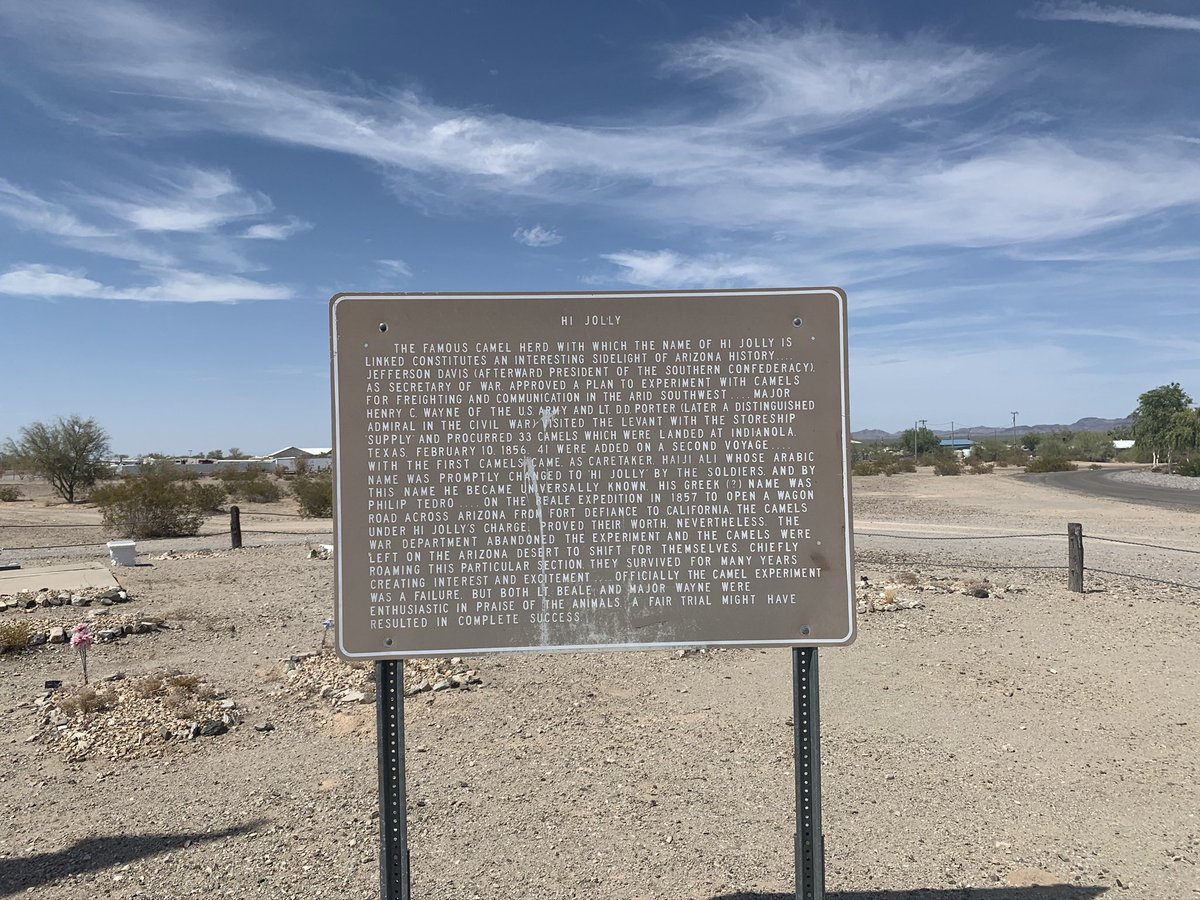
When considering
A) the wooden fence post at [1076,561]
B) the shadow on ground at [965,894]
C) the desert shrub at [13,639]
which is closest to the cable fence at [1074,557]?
the wooden fence post at [1076,561]

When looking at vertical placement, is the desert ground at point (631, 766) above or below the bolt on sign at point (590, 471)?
below

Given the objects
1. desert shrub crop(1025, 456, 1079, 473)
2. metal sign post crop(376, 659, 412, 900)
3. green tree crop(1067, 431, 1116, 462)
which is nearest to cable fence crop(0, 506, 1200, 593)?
metal sign post crop(376, 659, 412, 900)

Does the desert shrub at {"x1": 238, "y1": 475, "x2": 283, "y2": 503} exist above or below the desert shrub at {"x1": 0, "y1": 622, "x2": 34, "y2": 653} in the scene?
above

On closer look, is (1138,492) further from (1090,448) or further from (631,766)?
(1090,448)

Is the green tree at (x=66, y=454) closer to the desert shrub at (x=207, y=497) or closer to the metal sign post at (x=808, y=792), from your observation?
the desert shrub at (x=207, y=497)

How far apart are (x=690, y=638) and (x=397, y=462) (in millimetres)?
1189

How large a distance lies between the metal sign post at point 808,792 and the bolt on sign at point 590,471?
6.3 inches

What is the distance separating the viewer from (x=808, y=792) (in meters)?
2.86

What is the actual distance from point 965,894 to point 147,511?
19530 mm

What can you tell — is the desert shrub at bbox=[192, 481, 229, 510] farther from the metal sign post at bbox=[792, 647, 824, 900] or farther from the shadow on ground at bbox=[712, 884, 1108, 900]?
the metal sign post at bbox=[792, 647, 824, 900]

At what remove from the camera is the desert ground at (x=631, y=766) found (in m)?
3.44

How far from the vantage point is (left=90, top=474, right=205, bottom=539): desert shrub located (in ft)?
61.3

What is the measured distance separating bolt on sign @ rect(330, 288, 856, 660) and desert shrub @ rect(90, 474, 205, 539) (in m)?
18.4

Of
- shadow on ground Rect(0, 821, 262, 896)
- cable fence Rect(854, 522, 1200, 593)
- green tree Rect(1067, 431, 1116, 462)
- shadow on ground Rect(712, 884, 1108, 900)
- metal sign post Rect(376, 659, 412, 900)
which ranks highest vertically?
green tree Rect(1067, 431, 1116, 462)
